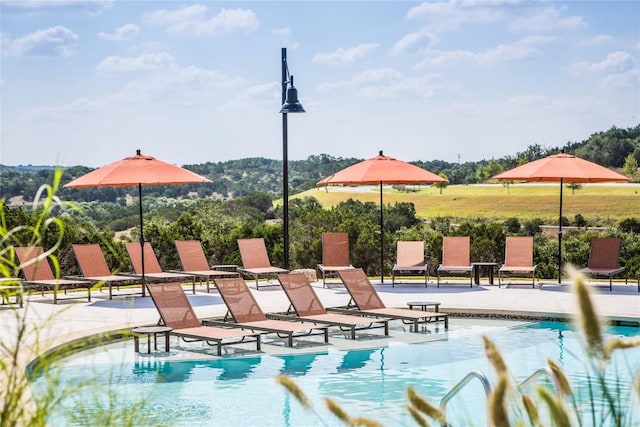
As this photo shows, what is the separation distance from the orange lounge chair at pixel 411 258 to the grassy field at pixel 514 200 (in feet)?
81.8

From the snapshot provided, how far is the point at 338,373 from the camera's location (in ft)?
30.2

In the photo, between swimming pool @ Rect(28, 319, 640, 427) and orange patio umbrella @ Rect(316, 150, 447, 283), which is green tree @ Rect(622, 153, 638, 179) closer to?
orange patio umbrella @ Rect(316, 150, 447, 283)

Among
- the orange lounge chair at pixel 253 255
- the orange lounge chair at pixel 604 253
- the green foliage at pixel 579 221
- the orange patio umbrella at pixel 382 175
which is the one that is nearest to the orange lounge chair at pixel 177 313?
the orange lounge chair at pixel 253 255

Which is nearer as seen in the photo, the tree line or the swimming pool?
the swimming pool

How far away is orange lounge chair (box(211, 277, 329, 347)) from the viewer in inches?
415

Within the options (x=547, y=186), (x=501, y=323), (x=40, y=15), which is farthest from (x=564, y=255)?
(x=547, y=186)

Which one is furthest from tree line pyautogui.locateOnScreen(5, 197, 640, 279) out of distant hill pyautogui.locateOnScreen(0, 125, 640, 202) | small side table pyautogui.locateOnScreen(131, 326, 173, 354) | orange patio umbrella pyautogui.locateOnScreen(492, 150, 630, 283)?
distant hill pyautogui.locateOnScreen(0, 125, 640, 202)

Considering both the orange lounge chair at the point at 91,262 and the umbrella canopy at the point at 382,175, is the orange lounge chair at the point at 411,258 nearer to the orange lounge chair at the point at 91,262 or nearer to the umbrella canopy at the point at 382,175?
the umbrella canopy at the point at 382,175

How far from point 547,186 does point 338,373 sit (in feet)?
145

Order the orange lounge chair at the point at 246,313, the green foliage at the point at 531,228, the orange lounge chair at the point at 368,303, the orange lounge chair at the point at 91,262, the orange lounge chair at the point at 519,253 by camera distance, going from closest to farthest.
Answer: the orange lounge chair at the point at 246,313
the orange lounge chair at the point at 368,303
the orange lounge chair at the point at 91,262
the orange lounge chair at the point at 519,253
the green foliage at the point at 531,228

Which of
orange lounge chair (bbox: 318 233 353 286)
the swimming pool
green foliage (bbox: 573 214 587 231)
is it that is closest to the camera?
the swimming pool

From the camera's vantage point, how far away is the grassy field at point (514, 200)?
4112 centimetres

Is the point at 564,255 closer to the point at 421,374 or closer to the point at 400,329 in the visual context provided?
the point at 400,329

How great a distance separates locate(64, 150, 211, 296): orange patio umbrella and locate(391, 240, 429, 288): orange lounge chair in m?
3.43
